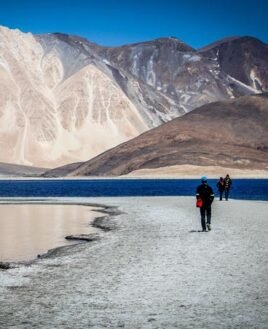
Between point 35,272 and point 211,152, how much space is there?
143m

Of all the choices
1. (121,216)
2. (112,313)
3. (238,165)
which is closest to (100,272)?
(112,313)

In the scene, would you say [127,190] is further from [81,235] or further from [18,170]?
[18,170]

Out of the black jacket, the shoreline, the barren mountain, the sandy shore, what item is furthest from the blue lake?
the barren mountain

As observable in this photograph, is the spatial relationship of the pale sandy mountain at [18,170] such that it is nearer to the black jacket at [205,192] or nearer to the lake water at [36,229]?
the lake water at [36,229]

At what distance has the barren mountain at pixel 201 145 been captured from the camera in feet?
494

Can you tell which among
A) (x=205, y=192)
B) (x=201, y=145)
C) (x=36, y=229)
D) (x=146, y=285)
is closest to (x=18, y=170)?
(x=201, y=145)

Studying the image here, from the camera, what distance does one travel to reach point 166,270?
47.0 feet

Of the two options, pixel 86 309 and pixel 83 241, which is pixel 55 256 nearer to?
pixel 83 241

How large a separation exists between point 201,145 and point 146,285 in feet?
500

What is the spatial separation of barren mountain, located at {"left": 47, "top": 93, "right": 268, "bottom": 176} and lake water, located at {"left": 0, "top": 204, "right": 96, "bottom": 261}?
10800cm

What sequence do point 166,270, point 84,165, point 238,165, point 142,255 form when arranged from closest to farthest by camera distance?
1. point 166,270
2. point 142,255
3. point 238,165
4. point 84,165

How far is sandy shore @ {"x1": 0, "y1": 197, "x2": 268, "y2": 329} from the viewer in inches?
393

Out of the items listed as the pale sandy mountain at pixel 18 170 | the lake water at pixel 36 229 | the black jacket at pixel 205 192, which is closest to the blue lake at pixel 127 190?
the lake water at pixel 36 229

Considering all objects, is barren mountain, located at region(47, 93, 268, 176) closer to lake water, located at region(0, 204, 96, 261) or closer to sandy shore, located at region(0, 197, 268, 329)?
lake water, located at region(0, 204, 96, 261)
